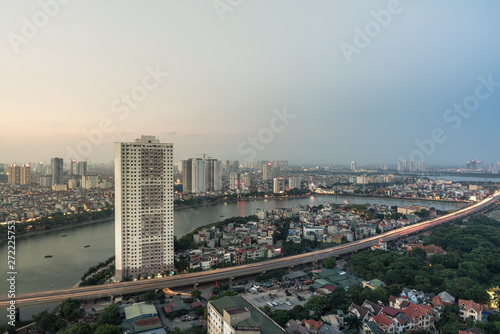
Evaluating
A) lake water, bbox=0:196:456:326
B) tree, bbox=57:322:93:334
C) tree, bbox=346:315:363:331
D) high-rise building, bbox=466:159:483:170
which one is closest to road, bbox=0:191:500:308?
Result: lake water, bbox=0:196:456:326

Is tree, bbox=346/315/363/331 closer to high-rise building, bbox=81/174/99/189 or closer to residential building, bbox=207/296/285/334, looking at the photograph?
residential building, bbox=207/296/285/334

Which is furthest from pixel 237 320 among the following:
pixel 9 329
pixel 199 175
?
pixel 199 175

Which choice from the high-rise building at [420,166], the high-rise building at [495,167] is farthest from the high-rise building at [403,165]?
the high-rise building at [495,167]

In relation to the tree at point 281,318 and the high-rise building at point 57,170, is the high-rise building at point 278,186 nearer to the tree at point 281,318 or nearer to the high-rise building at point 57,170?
the high-rise building at point 57,170

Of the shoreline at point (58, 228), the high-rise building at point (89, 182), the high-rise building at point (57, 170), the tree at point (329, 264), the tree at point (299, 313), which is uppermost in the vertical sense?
the high-rise building at point (57, 170)

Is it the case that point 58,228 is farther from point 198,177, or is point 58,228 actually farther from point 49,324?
point 198,177

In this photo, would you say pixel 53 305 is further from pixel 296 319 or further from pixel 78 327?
pixel 296 319
